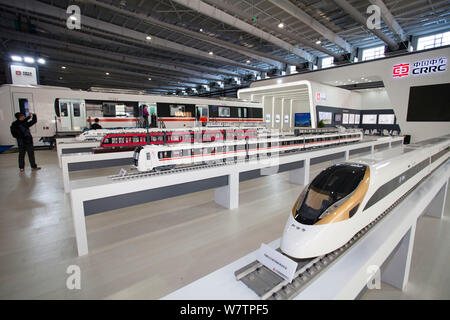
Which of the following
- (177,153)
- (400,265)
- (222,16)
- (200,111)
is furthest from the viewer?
(200,111)

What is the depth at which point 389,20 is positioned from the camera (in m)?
9.97

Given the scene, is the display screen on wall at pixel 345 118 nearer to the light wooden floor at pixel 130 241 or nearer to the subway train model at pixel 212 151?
the subway train model at pixel 212 151

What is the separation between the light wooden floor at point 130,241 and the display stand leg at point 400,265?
0.16 metres

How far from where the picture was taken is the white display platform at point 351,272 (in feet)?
4.11

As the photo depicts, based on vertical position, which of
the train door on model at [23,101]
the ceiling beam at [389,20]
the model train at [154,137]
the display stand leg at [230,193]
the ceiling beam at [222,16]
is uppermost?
the ceiling beam at [389,20]

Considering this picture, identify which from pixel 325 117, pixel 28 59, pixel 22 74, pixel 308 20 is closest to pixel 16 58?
pixel 28 59

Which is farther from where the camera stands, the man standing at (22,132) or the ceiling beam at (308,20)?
the ceiling beam at (308,20)

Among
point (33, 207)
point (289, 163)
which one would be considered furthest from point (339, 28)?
point (33, 207)

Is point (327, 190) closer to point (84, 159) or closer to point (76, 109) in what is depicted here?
point (84, 159)

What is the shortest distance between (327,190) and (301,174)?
397 centimetres

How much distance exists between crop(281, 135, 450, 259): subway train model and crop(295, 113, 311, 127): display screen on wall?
19953mm

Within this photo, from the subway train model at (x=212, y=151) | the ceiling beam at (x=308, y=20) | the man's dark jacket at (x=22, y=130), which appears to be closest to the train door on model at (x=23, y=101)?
the man's dark jacket at (x=22, y=130)
